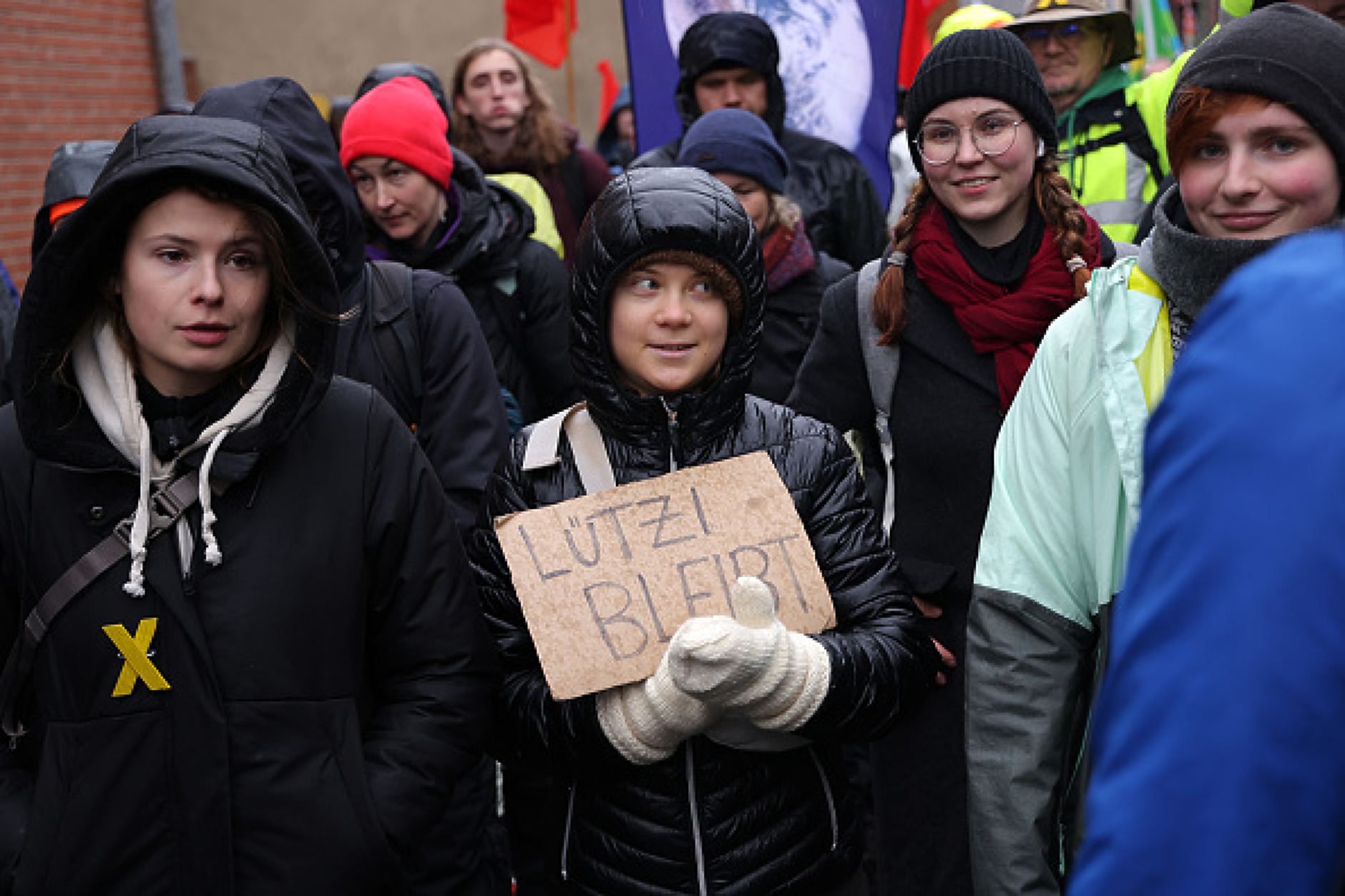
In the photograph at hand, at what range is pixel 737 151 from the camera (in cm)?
454

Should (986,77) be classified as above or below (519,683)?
above

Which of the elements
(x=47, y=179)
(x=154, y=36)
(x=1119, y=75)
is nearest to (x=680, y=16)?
(x=1119, y=75)

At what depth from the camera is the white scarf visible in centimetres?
217

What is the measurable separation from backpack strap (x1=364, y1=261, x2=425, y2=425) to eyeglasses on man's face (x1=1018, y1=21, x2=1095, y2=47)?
281 centimetres

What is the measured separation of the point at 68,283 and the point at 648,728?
1.15 m

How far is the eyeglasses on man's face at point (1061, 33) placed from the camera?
5227 mm

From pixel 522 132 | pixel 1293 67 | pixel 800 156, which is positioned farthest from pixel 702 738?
pixel 522 132

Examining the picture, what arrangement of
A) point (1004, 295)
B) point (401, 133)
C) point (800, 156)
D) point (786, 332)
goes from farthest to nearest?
point (800, 156)
point (786, 332)
point (401, 133)
point (1004, 295)

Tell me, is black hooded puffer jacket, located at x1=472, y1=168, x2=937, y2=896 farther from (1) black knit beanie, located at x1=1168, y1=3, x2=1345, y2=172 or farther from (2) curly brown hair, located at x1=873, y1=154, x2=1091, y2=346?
(1) black knit beanie, located at x1=1168, y1=3, x2=1345, y2=172

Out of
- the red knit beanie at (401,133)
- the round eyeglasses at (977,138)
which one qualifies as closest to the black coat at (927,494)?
the round eyeglasses at (977,138)

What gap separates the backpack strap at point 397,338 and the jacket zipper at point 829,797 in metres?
1.58

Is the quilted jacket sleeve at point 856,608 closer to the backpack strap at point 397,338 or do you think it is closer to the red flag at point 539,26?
the backpack strap at point 397,338

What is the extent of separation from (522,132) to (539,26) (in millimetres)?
3234

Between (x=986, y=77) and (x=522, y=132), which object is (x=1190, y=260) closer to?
(x=986, y=77)
